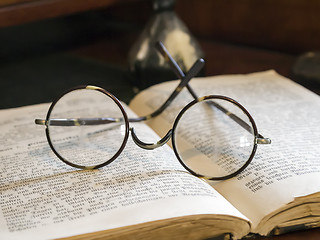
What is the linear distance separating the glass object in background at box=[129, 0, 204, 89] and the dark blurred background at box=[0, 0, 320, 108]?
61mm

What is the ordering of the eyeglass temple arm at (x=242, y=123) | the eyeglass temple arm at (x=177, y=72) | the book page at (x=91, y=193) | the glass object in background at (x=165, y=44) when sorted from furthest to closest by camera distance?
the glass object in background at (x=165, y=44) < the eyeglass temple arm at (x=177, y=72) < the eyeglass temple arm at (x=242, y=123) < the book page at (x=91, y=193)

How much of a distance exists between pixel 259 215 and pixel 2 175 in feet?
1.19

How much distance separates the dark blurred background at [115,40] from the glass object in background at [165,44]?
2.4 inches

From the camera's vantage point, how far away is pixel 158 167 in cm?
75

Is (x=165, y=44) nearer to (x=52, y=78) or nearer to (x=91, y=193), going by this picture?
(x=52, y=78)

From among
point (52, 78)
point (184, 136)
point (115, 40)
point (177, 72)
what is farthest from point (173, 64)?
point (115, 40)

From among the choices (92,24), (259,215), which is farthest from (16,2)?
(259,215)

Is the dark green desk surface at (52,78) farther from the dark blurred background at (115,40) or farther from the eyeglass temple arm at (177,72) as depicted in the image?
the eyeglass temple arm at (177,72)

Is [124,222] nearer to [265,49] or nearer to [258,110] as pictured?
[258,110]

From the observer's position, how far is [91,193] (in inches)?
27.0

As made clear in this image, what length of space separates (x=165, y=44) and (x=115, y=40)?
0.43 m

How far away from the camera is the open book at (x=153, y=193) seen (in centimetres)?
63

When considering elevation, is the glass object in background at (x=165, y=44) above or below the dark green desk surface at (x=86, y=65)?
above

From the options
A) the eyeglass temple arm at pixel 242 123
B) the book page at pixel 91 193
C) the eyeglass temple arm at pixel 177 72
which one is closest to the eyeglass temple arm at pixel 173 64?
the eyeglass temple arm at pixel 177 72
